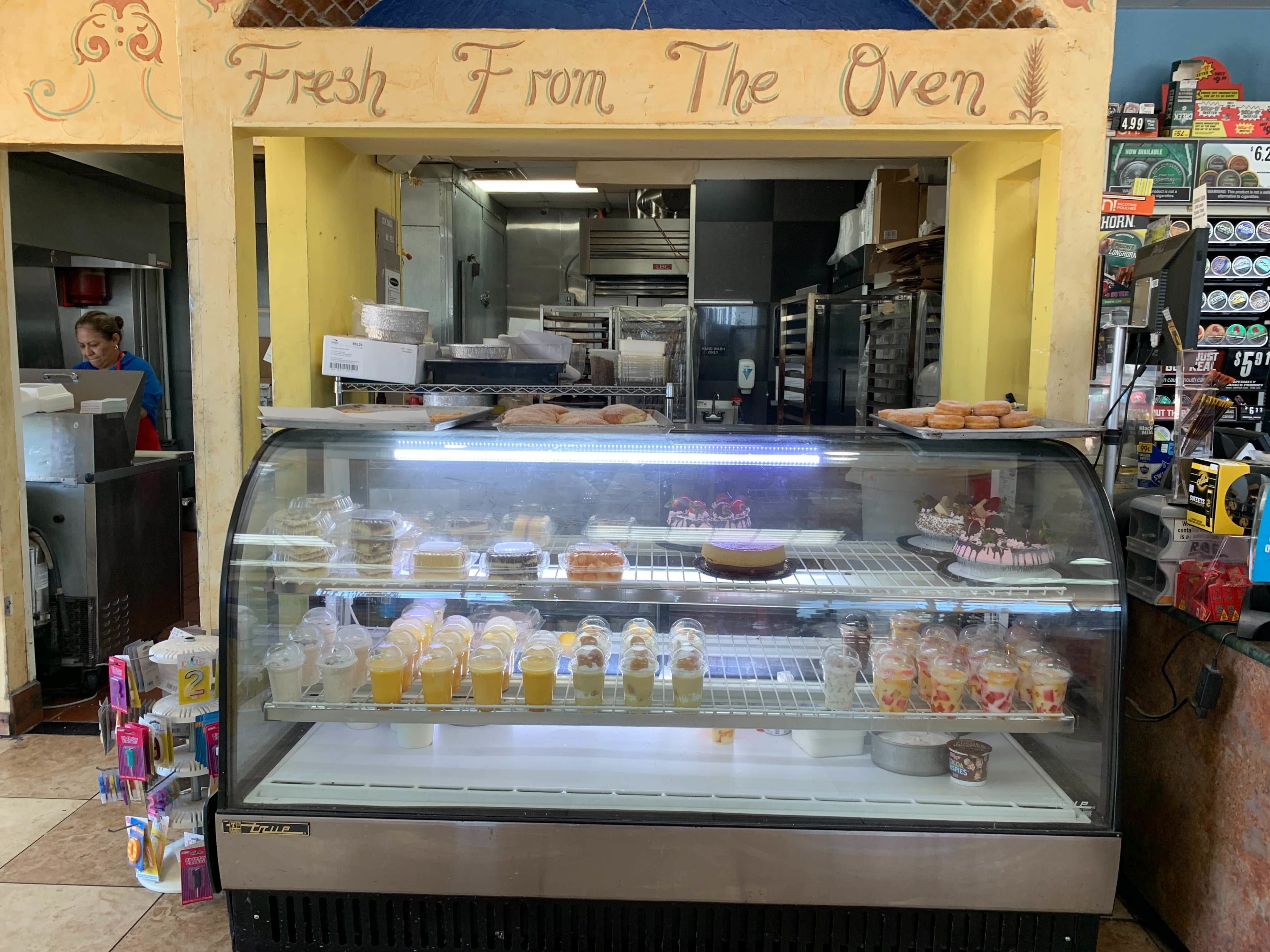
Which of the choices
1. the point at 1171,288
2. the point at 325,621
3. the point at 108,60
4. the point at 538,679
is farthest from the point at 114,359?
the point at 1171,288

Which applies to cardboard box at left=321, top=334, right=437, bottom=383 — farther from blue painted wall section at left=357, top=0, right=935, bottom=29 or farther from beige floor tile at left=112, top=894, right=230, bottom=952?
beige floor tile at left=112, top=894, right=230, bottom=952

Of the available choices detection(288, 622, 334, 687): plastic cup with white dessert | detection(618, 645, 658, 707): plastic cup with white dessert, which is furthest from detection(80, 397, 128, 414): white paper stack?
detection(618, 645, 658, 707): plastic cup with white dessert

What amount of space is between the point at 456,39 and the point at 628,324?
2667 mm

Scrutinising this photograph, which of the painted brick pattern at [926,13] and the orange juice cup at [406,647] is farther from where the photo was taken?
the painted brick pattern at [926,13]

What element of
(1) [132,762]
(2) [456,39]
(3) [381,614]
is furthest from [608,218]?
(1) [132,762]

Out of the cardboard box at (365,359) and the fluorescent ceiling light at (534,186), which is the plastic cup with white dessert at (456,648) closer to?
the cardboard box at (365,359)

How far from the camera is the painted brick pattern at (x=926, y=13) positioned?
114 inches

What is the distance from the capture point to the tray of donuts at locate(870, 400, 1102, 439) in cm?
236

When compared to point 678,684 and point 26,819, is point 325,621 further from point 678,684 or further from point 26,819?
point 26,819

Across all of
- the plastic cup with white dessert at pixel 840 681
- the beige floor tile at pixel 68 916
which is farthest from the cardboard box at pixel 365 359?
the plastic cup with white dessert at pixel 840 681

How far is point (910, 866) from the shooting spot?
92.6 inches

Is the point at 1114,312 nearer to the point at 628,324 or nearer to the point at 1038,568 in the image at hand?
the point at 1038,568

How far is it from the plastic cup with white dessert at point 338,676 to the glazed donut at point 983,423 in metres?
1.92

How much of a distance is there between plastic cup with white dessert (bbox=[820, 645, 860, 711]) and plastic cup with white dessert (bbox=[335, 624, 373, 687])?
141 cm
